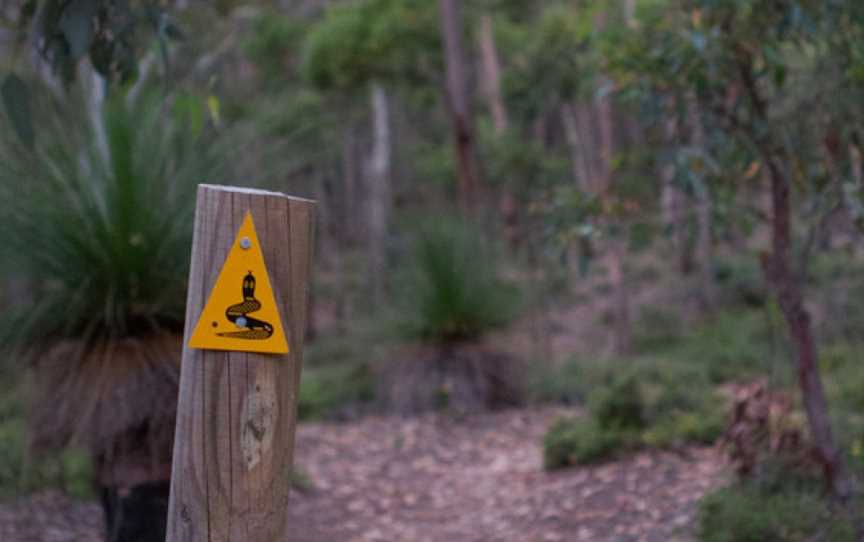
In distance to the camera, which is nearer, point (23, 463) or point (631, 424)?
point (23, 463)

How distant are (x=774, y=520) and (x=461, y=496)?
2.80 meters

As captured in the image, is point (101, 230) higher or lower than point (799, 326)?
higher

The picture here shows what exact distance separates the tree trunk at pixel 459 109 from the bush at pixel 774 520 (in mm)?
7781

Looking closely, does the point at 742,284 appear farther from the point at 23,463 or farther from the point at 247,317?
the point at 247,317

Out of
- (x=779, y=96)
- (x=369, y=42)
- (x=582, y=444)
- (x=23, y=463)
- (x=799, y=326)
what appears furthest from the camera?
(x=369, y=42)

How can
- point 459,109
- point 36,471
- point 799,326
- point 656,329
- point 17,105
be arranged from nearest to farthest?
point 17,105, point 799,326, point 36,471, point 459,109, point 656,329

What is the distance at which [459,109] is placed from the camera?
42.3 feet

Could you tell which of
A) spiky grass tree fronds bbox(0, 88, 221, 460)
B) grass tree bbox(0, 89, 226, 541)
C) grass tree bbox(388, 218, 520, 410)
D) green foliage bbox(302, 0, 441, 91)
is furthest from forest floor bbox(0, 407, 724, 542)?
green foliage bbox(302, 0, 441, 91)

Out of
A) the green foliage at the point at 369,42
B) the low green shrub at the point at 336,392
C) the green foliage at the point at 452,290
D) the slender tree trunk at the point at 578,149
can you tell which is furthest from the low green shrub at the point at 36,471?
the slender tree trunk at the point at 578,149

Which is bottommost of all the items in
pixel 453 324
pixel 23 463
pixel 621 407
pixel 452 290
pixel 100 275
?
pixel 23 463

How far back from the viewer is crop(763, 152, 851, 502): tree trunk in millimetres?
4875

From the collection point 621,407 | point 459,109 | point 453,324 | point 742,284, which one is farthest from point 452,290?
point 742,284

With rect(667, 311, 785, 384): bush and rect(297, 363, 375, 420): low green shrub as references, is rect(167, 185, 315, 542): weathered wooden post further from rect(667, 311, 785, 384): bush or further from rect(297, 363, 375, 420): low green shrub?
rect(667, 311, 785, 384): bush

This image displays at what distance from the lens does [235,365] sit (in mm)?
2459
